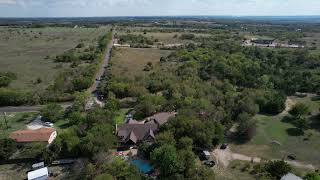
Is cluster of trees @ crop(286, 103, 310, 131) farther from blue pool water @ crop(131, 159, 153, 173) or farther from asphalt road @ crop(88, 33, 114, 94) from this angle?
asphalt road @ crop(88, 33, 114, 94)

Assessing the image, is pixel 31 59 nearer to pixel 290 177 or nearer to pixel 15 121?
pixel 15 121

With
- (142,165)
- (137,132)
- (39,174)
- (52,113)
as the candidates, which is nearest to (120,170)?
(142,165)

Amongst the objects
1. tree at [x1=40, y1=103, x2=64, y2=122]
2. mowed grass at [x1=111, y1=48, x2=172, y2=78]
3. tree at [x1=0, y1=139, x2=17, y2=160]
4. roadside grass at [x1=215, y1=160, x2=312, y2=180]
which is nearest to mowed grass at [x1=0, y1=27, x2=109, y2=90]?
mowed grass at [x1=111, y1=48, x2=172, y2=78]

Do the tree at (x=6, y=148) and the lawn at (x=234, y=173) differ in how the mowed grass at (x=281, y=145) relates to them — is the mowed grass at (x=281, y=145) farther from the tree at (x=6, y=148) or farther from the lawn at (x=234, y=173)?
the tree at (x=6, y=148)

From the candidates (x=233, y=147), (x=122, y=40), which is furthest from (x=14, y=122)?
(x=122, y=40)

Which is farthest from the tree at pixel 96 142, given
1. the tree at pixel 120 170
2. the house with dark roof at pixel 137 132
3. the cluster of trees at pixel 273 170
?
the cluster of trees at pixel 273 170

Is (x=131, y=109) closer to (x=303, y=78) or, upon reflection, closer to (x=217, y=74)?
(x=217, y=74)
